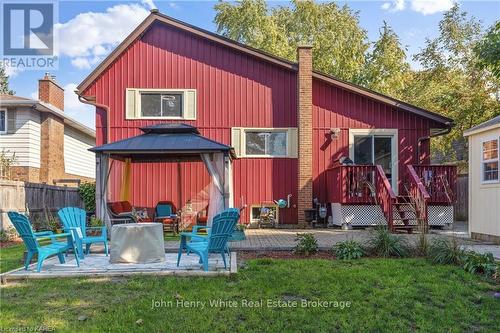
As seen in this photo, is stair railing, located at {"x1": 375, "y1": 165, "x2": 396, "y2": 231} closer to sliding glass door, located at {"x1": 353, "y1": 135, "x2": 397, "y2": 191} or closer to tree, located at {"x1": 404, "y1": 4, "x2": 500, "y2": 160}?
sliding glass door, located at {"x1": 353, "y1": 135, "x2": 397, "y2": 191}

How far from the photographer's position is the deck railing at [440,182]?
466 inches

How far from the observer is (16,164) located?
15.5 m

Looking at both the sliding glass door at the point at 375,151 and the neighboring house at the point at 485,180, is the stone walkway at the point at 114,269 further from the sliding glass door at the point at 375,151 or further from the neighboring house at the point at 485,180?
the sliding glass door at the point at 375,151

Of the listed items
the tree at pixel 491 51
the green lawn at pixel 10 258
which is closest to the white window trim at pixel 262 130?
the tree at pixel 491 51

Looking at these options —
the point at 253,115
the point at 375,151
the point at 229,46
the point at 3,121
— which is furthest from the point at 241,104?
the point at 3,121

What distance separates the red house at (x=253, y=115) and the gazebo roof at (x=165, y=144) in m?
2.05

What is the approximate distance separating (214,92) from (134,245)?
291 inches

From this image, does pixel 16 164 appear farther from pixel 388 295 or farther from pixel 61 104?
pixel 388 295

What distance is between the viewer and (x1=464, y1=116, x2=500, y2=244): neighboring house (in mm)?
9102

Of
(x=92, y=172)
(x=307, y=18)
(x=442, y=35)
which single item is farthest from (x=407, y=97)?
(x=92, y=172)

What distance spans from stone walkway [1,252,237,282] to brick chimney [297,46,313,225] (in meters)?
5.83

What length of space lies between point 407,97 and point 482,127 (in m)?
16.0

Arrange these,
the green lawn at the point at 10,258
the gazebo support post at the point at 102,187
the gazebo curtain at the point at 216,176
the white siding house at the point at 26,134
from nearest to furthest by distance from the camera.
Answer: the green lawn at the point at 10,258 < the gazebo support post at the point at 102,187 < the gazebo curtain at the point at 216,176 < the white siding house at the point at 26,134

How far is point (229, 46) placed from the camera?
43.3 ft
